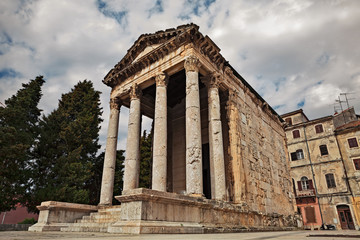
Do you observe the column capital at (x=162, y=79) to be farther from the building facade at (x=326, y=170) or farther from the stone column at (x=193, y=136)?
the building facade at (x=326, y=170)

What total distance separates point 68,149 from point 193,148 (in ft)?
33.4

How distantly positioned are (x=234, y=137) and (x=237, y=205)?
2.97 meters

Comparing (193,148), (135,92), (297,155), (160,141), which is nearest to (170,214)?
(193,148)

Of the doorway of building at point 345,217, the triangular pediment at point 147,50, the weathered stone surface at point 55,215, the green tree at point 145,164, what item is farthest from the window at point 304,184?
the weathered stone surface at point 55,215

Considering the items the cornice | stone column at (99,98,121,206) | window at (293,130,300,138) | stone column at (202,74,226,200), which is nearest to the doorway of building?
window at (293,130,300,138)

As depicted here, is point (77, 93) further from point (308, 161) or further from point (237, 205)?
point (308, 161)

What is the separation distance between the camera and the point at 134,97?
1102 cm

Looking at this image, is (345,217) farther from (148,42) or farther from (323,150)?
(148,42)

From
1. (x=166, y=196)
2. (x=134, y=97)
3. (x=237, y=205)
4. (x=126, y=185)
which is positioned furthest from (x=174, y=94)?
(x=166, y=196)

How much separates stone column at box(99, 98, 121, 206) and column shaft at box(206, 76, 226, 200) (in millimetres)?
4673

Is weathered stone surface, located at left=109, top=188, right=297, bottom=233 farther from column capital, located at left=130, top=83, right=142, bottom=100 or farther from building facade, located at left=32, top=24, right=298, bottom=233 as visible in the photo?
column capital, located at left=130, top=83, right=142, bottom=100

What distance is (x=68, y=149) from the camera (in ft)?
48.7

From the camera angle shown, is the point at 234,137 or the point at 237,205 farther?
the point at 234,137

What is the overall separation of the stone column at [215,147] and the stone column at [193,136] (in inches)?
40.6
